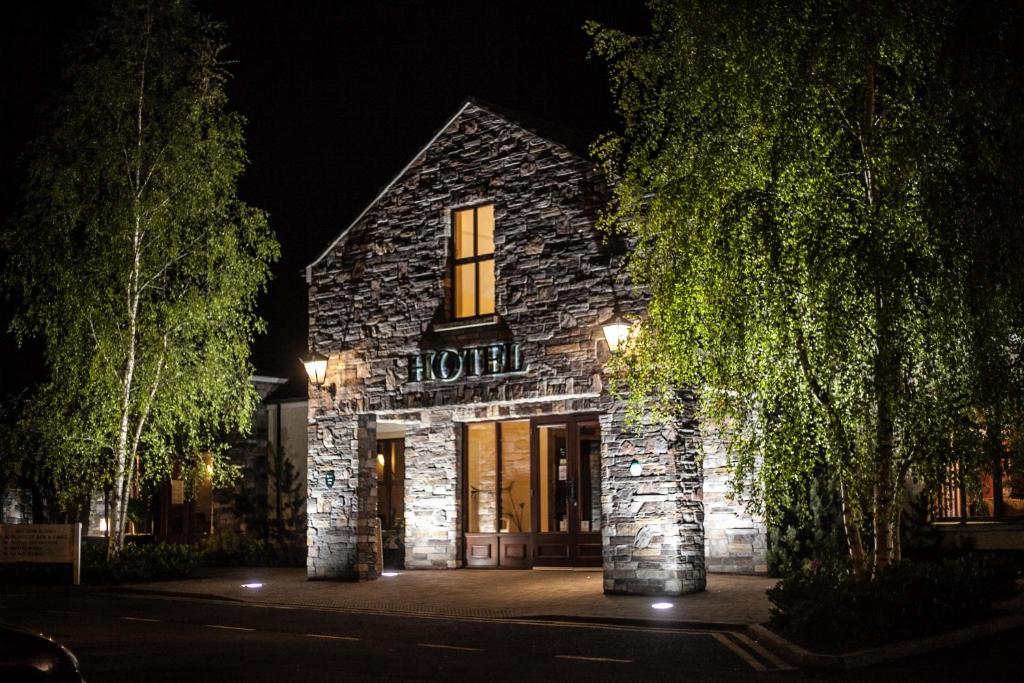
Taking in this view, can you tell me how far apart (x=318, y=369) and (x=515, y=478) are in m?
4.44

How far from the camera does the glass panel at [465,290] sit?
19547mm

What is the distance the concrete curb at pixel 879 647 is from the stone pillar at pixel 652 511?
3.96 m

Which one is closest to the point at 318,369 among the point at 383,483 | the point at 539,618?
the point at 383,483

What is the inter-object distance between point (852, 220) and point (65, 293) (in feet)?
53.9

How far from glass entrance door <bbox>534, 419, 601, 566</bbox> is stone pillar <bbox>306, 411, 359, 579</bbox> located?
3.55m

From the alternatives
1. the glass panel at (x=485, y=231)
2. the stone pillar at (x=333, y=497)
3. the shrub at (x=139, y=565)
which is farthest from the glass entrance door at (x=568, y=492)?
the shrub at (x=139, y=565)

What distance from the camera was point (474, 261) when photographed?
19469mm

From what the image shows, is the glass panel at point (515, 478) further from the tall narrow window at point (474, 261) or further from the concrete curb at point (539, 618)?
the concrete curb at point (539, 618)

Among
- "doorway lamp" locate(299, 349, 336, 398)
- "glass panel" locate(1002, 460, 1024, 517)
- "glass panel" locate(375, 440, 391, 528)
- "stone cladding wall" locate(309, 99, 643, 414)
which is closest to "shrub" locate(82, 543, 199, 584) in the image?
"glass panel" locate(375, 440, 391, 528)

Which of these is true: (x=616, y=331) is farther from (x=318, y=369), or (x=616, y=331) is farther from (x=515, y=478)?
(x=318, y=369)

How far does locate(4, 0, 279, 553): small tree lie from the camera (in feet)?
73.4

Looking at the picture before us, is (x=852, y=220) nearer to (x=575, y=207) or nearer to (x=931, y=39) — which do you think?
(x=931, y=39)

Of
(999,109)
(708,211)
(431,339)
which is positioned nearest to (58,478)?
(431,339)

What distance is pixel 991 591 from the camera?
12508mm
